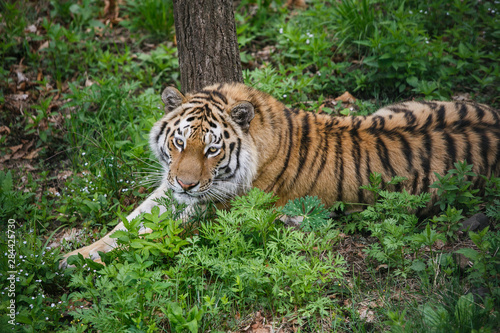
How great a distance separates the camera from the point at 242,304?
2896 mm

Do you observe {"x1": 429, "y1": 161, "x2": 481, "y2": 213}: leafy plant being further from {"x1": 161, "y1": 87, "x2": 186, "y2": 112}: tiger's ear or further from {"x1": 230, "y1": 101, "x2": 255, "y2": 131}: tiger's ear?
{"x1": 161, "y1": 87, "x2": 186, "y2": 112}: tiger's ear

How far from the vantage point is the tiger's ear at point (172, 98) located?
3.65 meters

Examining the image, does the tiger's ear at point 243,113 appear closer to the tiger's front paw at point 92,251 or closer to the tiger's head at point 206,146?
the tiger's head at point 206,146

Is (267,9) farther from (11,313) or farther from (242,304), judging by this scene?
(11,313)

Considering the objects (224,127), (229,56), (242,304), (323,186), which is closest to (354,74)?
(229,56)

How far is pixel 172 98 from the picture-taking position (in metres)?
3.69

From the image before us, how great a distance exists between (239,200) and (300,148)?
865 mm

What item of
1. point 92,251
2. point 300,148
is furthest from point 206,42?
point 92,251

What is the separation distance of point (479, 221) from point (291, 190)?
1.52 metres

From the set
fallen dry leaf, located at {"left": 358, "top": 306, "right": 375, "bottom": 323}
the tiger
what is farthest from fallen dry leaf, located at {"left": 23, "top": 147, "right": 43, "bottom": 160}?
fallen dry leaf, located at {"left": 358, "top": 306, "right": 375, "bottom": 323}

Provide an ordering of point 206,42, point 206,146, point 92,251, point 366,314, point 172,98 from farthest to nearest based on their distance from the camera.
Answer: point 206,42, point 172,98, point 92,251, point 206,146, point 366,314

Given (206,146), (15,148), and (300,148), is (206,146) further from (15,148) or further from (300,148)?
(15,148)

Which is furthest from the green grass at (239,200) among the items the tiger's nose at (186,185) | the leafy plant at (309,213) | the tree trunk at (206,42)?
the tree trunk at (206,42)

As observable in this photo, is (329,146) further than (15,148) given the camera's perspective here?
No
